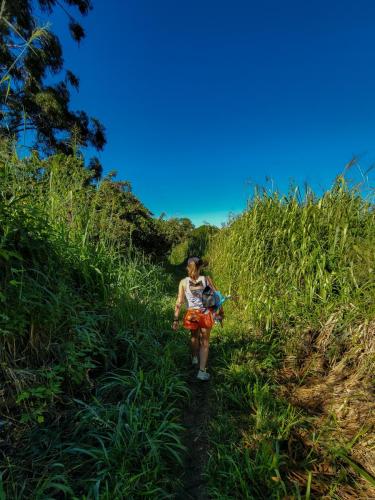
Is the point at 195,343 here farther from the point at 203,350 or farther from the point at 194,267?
the point at 194,267

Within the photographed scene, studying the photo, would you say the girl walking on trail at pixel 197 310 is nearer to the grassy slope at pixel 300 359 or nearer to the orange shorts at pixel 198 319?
the orange shorts at pixel 198 319

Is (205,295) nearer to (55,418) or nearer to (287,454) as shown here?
(287,454)

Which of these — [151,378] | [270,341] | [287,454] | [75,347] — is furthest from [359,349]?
[75,347]


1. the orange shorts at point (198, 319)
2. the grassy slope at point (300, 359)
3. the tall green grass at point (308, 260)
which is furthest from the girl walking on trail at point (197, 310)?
the tall green grass at point (308, 260)

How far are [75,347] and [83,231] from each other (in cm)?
137

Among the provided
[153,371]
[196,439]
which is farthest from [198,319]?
[196,439]

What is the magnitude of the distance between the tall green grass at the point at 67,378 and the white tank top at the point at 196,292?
2.31 ft

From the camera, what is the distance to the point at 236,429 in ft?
7.59

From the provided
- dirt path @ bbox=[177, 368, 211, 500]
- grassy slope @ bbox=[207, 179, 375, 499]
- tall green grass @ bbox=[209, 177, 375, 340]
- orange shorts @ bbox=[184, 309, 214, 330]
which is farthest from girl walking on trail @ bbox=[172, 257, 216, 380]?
tall green grass @ bbox=[209, 177, 375, 340]

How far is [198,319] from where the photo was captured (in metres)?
3.35

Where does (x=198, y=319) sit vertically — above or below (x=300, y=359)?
above

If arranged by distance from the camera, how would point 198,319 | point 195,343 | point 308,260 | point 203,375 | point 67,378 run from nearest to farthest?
point 67,378 < point 203,375 < point 198,319 < point 195,343 < point 308,260

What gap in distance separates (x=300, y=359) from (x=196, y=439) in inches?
62.8

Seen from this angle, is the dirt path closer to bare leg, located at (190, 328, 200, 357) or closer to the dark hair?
bare leg, located at (190, 328, 200, 357)
